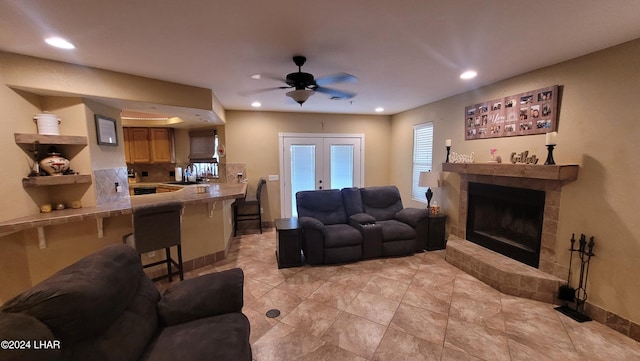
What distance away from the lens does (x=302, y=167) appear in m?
5.55

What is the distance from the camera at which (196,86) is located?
133 inches

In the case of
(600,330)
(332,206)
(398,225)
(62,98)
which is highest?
(62,98)

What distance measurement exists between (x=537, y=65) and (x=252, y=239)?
190 inches

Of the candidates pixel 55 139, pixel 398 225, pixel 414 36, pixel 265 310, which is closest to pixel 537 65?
pixel 414 36

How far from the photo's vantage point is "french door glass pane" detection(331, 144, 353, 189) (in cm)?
571

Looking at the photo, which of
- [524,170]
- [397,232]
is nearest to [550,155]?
[524,170]

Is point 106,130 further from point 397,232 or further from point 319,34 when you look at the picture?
point 397,232

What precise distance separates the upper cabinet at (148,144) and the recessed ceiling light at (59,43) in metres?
3.55

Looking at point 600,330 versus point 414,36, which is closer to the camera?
point 414,36

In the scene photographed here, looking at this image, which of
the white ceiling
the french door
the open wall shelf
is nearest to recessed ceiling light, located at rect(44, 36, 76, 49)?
Answer: the white ceiling

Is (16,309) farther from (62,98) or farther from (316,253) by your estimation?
(316,253)

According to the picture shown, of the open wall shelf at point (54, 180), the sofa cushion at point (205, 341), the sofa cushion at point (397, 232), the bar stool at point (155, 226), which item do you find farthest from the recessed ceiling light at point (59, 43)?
the sofa cushion at point (397, 232)

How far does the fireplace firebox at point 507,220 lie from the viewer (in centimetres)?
288

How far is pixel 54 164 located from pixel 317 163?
161 inches
